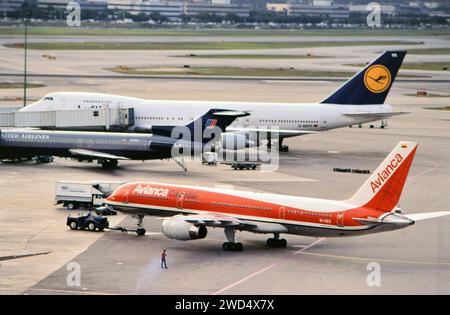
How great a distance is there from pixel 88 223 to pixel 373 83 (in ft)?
147

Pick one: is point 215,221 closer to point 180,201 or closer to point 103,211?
point 180,201

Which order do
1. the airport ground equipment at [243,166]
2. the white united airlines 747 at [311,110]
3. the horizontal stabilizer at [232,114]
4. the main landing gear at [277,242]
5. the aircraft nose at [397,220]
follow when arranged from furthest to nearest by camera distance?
the white united airlines 747 at [311,110]
the airport ground equipment at [243,166]
the horizontal stabilizer at [232,114]
the main landing gear at [277,242]
the aircraft nose at [397,220]

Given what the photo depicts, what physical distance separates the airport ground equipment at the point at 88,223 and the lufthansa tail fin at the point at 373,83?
1685 inches

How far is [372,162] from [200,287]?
46868mm

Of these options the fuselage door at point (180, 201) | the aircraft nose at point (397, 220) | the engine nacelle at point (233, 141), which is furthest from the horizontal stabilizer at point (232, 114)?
the aircraft nose at point (397, 220)

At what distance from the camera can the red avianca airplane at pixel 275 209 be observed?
56.1m

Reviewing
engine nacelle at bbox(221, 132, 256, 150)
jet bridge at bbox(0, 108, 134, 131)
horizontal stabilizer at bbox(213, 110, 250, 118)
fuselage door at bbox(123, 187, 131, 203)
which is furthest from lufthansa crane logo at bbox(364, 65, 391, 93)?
fuselage door at bbox(123, 187, 131, 203)

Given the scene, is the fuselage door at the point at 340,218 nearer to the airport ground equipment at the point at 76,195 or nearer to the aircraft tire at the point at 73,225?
the aircraft tire at the point at 73,225

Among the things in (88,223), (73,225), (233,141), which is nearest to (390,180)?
(88,223)

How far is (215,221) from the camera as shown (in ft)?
193

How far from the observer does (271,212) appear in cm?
5909

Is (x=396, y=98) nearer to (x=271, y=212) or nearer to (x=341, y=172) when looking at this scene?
(x=341, y=172)

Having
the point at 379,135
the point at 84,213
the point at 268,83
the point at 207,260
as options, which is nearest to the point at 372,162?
the point at 379,135

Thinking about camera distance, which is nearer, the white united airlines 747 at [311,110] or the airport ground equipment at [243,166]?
the airport ground equipment at [243,166]
